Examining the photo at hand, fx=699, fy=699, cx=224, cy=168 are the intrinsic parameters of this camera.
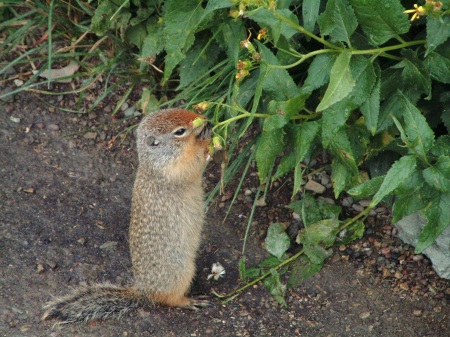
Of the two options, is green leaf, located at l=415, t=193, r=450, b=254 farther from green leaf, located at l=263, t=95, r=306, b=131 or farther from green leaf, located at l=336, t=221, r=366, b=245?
green leaf, located at l=336, t=221, r=366, b=245

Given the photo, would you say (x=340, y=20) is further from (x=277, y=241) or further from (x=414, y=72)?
(x=277, y=241)

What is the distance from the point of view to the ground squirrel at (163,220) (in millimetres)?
4918

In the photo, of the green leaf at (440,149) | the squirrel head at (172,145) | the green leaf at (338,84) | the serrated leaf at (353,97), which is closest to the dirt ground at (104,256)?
the squirrel head at (172,145)

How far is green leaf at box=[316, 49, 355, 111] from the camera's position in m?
3.42

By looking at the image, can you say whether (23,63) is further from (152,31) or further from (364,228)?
(364,228)

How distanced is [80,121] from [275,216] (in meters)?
2.04

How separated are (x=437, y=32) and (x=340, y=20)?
1.67ft

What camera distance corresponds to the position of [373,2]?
11.6ft

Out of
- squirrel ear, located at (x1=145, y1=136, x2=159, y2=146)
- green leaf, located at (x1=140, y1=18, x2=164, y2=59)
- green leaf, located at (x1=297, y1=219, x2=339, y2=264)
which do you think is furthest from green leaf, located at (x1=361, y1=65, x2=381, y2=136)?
green leaf, located at (x1=140, y1=18, x2=164, y2=59)

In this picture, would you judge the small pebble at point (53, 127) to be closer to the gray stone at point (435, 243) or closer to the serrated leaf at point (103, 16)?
the serrated leaf at point (103, 16)

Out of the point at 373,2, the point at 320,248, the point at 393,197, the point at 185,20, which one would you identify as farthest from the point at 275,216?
the point at 373,2

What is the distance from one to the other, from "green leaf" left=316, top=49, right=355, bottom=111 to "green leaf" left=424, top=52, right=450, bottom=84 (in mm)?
640

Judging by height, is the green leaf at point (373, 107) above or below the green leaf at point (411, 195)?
above

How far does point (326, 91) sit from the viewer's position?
3496mm
